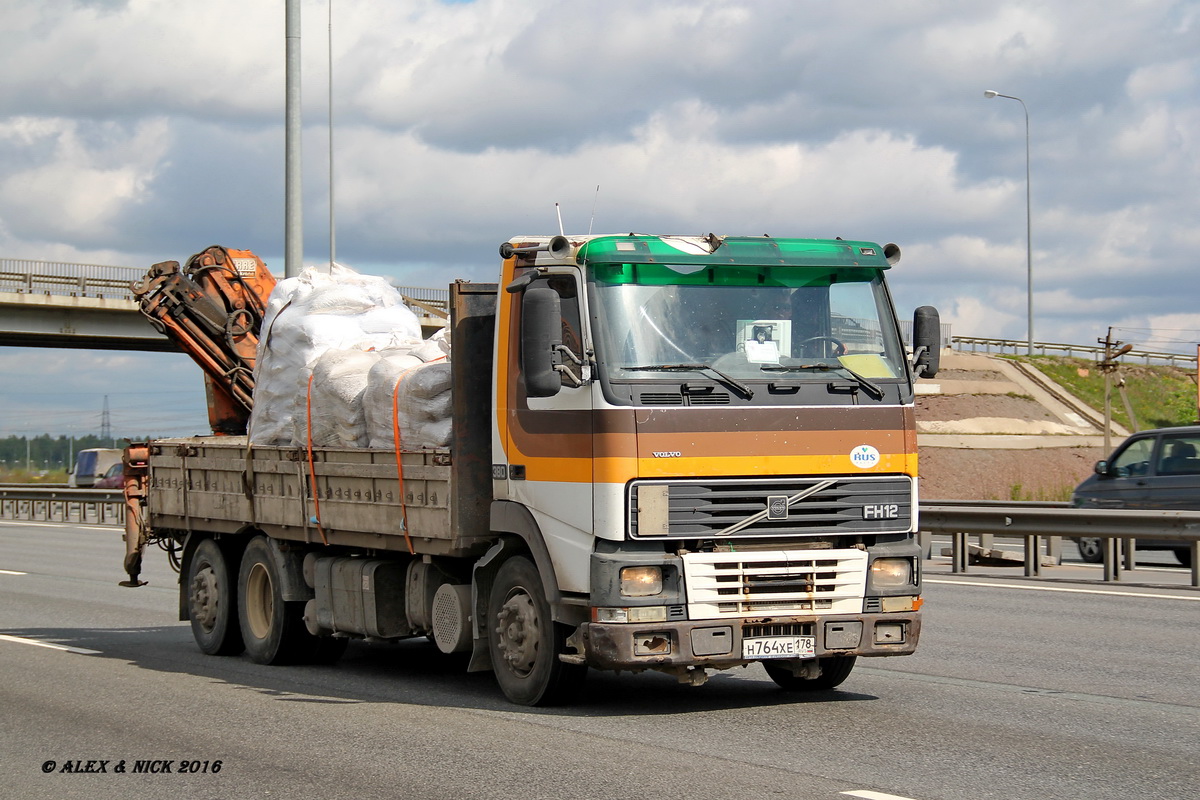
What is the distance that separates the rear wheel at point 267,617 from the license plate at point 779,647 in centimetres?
451

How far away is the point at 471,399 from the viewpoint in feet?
31.3

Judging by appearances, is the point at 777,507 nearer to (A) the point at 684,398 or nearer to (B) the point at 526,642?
(A) the point at 684,398

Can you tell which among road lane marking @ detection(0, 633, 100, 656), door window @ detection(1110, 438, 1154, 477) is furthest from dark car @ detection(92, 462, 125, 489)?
road lane marking @ detection(0, 633, 100, 656)

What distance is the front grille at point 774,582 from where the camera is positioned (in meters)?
8.27

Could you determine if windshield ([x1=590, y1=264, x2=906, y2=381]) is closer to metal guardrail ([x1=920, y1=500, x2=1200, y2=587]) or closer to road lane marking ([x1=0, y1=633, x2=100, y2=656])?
road lane marking ([x1=0, y1=633, x2=100, y2=656])

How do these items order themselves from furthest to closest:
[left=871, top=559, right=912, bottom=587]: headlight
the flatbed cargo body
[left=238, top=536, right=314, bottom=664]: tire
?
[left=238, top=536, right=314, bottom=664]: tire → the flatbed cargo body → [left=871, top=559, right=912, bottom=587]: headlight

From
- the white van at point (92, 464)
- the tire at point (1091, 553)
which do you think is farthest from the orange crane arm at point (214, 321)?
the white van at point (92, 464)

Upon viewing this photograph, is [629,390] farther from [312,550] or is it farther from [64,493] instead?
[64,493]

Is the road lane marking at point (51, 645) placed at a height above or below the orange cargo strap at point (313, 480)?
below

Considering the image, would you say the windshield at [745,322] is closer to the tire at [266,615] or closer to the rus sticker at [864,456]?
the rus sticker at [864,456]

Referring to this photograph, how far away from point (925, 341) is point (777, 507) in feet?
4.72

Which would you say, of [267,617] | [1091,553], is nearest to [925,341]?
[267,617]

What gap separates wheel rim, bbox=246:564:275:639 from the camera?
11.9m

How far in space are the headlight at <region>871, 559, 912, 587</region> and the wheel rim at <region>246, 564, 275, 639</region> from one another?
5.15 m
